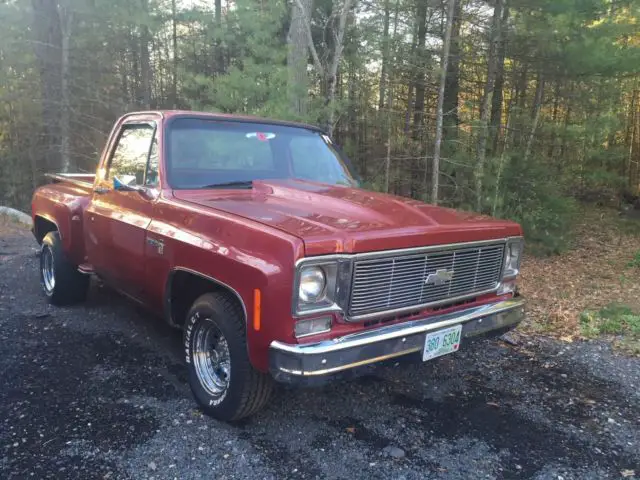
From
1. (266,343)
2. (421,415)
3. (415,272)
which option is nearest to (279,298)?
(266,343)

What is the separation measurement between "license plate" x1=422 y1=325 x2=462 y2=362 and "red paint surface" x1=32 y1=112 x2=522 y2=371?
1.60 ft

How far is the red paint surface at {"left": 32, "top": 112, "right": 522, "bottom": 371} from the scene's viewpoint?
8.39 feet

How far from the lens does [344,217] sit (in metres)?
3.02

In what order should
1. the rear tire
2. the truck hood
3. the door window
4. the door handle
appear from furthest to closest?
the rear tire
the door window
the door handle
the truck hood

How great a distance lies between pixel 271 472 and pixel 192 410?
0.84 m

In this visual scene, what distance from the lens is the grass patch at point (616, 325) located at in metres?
4.93

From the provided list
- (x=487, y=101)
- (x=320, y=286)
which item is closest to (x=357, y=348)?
(x=320, y=286)

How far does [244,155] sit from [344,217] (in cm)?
143

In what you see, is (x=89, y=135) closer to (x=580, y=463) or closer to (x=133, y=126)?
(x=133, y=126)

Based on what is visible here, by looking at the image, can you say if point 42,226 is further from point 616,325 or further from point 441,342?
point 616,325

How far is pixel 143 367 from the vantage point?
3934mm

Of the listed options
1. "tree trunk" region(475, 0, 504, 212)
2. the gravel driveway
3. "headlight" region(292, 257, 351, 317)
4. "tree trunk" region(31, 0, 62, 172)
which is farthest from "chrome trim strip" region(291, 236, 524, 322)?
"tree trunk" region(31, 0, 62, 172)

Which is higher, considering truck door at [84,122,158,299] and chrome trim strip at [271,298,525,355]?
truck door at [84,122,158,299]

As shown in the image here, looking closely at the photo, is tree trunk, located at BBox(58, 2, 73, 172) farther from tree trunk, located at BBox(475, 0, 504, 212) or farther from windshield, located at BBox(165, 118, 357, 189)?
windshield, located at BBox(165, 118, 357, 189)
